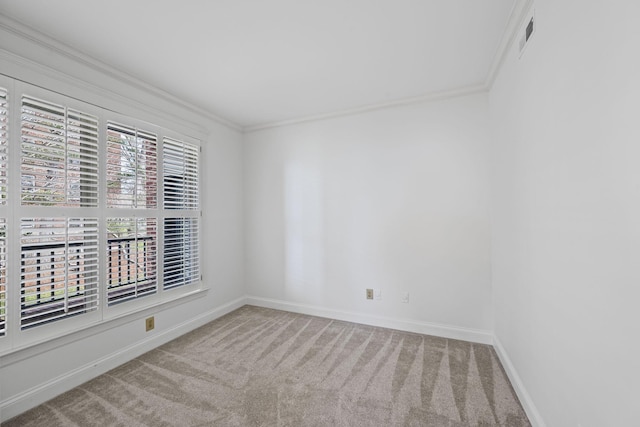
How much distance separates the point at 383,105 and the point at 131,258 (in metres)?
2.95

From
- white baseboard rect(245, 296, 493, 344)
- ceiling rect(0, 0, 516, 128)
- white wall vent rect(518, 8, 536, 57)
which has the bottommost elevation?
white baseboard rect(245, 296, 493, 344)

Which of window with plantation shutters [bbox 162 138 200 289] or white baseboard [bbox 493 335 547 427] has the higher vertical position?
window with plantation shutters [bbox 162 138 200 289]

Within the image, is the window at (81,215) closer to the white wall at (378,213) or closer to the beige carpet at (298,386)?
the beige carpet at (298,386)

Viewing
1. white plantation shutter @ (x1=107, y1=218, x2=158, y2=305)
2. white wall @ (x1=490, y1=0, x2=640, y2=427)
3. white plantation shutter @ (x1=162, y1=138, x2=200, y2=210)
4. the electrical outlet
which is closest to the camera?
white wall @ (x1=490, y1=0, x2=640, y2=427)

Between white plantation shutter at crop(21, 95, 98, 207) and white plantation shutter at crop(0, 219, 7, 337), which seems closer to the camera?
white plantation shutter at crop(0, 219, 7, 337)

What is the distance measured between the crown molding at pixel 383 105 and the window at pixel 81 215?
1.18 metres

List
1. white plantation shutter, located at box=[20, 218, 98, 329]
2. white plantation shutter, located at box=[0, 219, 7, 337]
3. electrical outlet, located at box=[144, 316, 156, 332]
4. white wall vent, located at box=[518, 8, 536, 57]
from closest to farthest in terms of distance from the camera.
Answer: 1. white wall vent, located at box=[518, 8, 536, 57]
2. white plantation shutter, located at box=[0, 219, 7, 337]
3. white plantation shutter, located at box=[20, 218, 98, 329]
4. electrical outlet, located at box=[144, 316, 156, 332]

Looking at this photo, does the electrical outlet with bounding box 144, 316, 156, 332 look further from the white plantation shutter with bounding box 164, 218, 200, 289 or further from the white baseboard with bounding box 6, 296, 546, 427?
the white plantation shutter with bounding box 164, 218, 200, 289

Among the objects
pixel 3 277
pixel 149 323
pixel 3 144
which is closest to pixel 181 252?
pixel 149 323

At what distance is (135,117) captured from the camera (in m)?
2.41

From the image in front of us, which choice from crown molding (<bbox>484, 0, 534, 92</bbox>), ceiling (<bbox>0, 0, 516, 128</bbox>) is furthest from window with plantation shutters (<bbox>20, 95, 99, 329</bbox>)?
crown molding (<bbox>484, 0, 534, 92</bbox>)

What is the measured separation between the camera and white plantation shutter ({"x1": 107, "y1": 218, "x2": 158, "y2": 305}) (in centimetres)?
222

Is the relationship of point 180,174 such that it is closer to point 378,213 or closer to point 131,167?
point 131,167

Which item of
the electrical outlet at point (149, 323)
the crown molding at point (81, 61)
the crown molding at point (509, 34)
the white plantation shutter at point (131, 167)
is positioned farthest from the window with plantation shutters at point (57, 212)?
the crown molding at point (509, 34)
